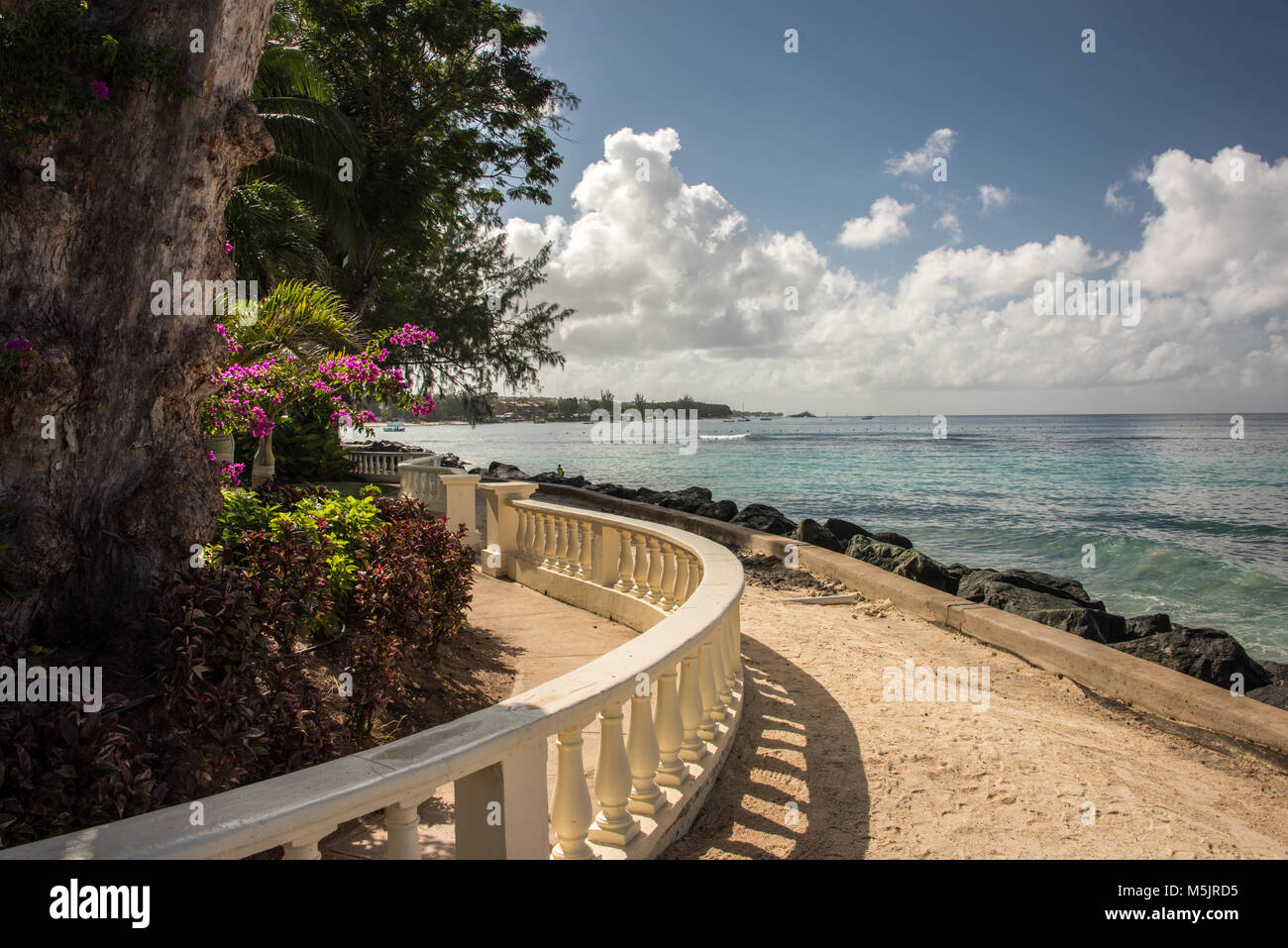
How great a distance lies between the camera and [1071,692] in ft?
18.5

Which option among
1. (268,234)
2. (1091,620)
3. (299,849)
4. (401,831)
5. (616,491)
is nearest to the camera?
(299,849)

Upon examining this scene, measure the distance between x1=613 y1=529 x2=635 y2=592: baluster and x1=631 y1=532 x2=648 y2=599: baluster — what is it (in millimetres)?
81

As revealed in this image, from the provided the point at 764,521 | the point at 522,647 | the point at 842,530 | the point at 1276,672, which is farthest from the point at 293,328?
the point at 842,530

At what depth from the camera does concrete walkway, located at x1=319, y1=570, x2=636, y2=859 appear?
3.39 meters

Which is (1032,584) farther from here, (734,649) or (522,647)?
(734,649)

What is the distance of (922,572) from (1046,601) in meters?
1.70

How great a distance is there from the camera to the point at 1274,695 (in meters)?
6.12

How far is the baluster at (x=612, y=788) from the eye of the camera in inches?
113

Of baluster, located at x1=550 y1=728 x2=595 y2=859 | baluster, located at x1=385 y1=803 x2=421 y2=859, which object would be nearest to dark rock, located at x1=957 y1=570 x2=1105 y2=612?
baluster, located at x1=550 y1=728 x2=595 y2=859

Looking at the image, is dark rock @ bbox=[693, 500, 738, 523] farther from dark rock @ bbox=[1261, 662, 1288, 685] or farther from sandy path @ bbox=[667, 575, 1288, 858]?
sandy path @ bbox=[667, 575, 1288, 858]

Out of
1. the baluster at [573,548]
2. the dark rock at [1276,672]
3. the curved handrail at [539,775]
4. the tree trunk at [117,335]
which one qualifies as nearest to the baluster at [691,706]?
the curved handrail at [539,775]

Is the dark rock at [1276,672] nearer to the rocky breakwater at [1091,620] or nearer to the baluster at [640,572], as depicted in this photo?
the rocky breakwater at [1091,620]

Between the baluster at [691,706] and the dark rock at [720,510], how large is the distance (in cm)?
1434
